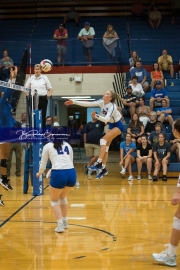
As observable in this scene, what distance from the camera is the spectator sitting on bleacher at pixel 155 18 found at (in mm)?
22703

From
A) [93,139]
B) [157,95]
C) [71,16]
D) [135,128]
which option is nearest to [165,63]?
[157,95]

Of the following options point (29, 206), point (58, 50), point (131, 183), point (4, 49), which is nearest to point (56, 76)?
point (58, 50)

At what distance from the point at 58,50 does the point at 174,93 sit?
16.2 ft

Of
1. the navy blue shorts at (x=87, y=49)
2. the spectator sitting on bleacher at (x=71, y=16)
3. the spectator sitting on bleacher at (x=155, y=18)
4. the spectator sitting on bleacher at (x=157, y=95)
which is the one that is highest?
the spectator sitting on bleacher at (x=71, y=16)

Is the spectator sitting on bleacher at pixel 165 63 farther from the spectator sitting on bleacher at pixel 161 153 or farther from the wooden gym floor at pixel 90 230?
the wooden gym floor at pixel 90 230

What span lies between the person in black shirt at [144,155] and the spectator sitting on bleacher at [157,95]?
224 centimetres

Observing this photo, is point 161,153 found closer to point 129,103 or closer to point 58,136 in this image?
point 129,103

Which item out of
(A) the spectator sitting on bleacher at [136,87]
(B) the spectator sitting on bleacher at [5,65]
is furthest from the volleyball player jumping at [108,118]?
(B) the spectator sitting on bleacher at [5,65]

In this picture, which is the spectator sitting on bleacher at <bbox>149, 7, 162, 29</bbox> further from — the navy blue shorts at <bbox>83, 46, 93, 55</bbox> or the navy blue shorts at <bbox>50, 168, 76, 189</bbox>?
the navy blue shorts at <bbox>50, 168, 76, 189</bbox>

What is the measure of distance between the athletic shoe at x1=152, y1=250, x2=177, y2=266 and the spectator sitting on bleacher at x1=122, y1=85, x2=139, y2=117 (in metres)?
10.7

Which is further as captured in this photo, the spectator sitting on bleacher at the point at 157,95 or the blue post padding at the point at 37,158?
the spectator sitting on bleacher at the point at 157,95

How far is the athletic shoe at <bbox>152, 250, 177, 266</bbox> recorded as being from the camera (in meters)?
5.75

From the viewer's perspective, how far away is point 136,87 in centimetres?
1730

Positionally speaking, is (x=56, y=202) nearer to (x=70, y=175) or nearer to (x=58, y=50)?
(x=70, y=175)
